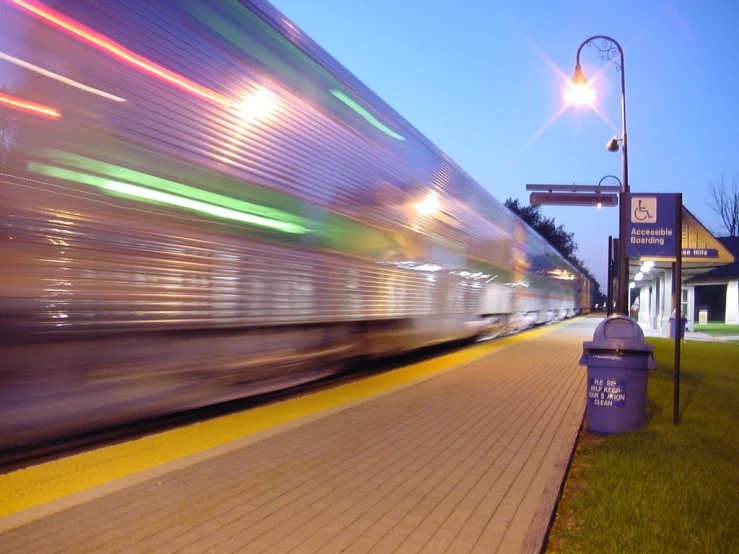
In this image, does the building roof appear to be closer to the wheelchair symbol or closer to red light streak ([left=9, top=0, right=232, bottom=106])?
the wheelchair symbol

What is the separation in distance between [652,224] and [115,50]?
21.1 feet

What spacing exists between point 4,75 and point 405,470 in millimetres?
3666

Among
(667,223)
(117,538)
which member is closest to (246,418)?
(117,538)

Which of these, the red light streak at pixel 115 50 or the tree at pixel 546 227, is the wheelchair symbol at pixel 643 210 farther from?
the tree at pixel 546 227

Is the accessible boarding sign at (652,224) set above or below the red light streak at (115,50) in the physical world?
below

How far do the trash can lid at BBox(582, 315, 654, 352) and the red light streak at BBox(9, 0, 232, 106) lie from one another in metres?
4.18

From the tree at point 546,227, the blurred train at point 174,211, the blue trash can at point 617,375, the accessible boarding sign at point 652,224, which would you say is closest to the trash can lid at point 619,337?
the blue trash can at point 617,375

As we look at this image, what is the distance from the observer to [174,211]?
5.00m

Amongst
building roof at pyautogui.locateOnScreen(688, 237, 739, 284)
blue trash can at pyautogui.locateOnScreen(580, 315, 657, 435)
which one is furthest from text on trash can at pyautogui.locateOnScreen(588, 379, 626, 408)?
building roof at pyautogui.locateOnScreen(688, 237, 739, 284)

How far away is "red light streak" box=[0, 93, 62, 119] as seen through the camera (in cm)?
373

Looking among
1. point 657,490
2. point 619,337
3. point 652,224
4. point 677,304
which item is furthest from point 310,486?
point 652,224

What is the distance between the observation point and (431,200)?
1169 cm

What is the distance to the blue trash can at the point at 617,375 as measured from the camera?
6684 millimetres

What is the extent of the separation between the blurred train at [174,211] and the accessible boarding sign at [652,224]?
314cm
